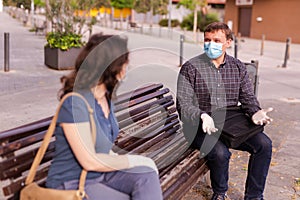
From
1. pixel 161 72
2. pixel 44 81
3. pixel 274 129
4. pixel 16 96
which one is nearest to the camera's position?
pixel 274 129

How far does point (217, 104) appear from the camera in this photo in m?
3.62

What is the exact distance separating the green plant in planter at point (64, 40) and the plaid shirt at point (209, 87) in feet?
27.3

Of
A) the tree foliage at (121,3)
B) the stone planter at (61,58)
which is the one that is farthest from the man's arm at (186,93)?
the tree foliage at (121,3)

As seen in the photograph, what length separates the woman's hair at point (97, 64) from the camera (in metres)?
2.21

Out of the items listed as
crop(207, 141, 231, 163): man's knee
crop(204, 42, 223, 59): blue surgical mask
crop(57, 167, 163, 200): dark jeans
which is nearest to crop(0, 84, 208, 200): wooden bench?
crop(207, 141, 231, 163): man's knee

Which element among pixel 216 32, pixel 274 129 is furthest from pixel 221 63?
pixel 274 129

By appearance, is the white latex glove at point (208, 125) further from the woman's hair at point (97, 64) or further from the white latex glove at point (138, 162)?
the woman's hair at point (97, 64)

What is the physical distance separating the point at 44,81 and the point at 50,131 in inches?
303

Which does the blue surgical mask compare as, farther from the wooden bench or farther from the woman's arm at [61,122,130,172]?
the woman's arm at [61,122,130,172]

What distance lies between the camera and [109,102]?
2465mm

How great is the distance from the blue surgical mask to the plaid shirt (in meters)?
0.09

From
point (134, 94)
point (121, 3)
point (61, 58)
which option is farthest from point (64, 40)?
point (121, 3)

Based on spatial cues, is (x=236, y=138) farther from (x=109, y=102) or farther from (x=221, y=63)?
(x=109, y=102)

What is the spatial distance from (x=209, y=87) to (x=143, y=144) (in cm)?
76
